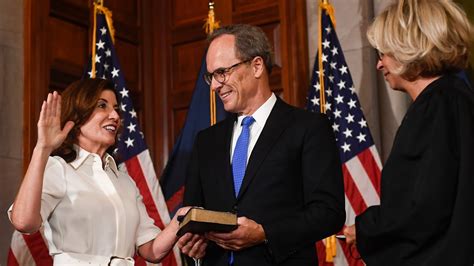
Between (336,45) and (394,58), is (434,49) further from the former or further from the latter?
(336,45)

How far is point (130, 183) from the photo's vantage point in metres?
3.39

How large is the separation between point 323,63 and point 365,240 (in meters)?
2.56

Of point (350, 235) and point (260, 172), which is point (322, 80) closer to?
point (260, 172)

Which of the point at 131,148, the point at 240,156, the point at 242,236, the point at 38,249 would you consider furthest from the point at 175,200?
the point at 242,236

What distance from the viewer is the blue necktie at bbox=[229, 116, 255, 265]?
297 cm

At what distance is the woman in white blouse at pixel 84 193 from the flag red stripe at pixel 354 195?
1529mm

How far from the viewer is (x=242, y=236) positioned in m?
2.66

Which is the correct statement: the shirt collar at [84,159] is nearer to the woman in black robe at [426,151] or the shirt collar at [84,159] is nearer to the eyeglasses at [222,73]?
the eyeglasses at [222,73]

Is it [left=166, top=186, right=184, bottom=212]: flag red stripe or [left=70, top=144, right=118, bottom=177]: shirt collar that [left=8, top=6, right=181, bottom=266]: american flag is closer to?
[left=166, top=186, right=184, bottom=212]: flag red stripe

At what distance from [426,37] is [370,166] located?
7.50 ft

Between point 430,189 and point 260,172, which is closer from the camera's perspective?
point 430,189

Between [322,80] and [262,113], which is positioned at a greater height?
[322,80]

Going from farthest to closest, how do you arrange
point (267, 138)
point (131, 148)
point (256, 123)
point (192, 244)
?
1. point (131, 148)
2. point (256, 123)
3. point (267, 138)
4. point (192, 244)

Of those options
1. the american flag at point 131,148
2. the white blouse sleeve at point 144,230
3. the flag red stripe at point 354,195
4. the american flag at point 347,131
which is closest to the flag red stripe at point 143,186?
the american flag at point 131,148
